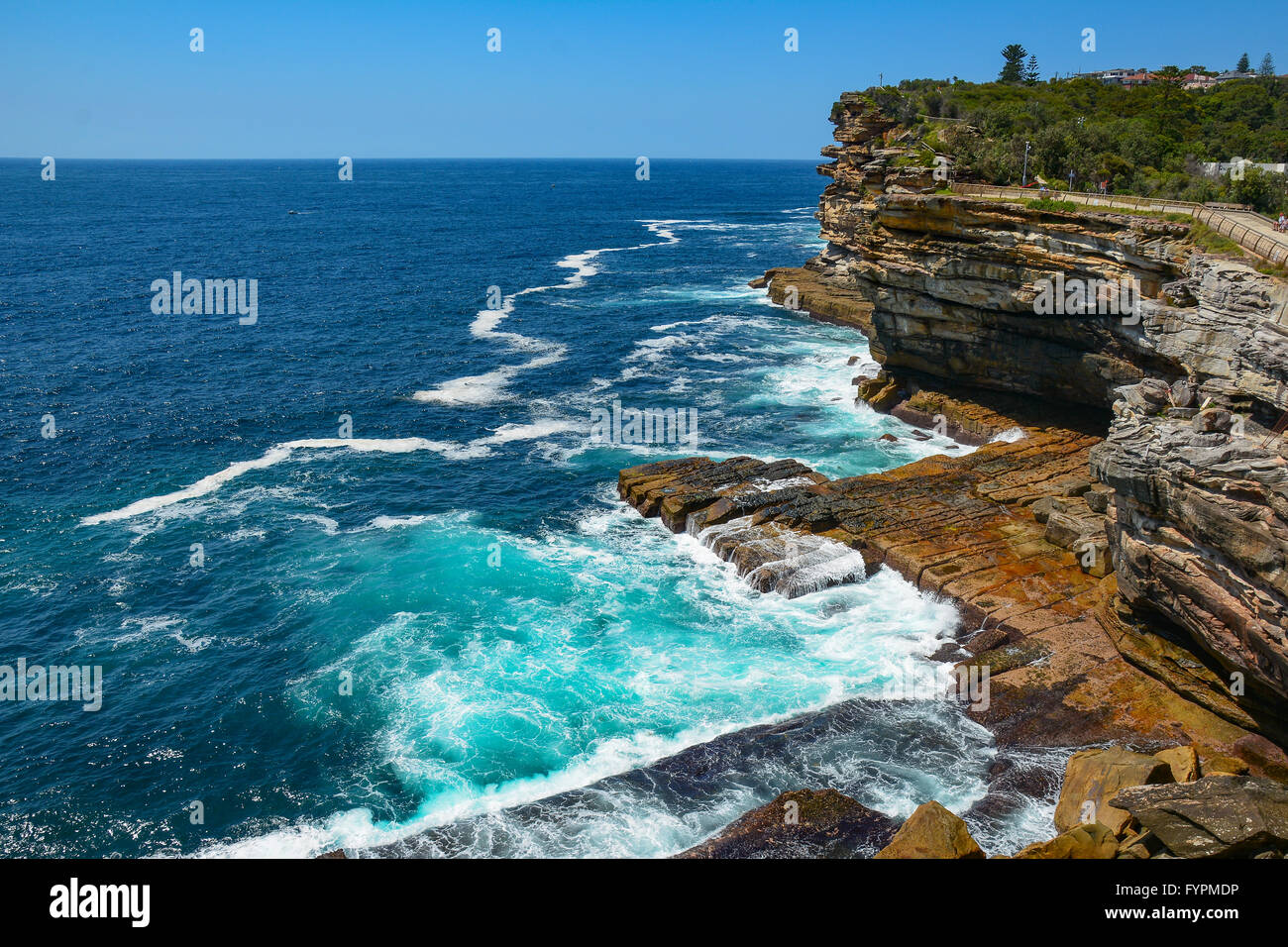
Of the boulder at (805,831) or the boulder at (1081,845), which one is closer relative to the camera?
the boulder at (1081,845)

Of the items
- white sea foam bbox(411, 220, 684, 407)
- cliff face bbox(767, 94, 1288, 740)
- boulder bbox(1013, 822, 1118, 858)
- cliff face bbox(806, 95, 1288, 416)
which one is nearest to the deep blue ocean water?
white sea foam bbox(411, 220, 684, 407)

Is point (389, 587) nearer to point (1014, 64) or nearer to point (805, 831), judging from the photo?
point (805, 831)

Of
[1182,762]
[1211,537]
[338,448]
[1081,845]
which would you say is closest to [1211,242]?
[1211,537]

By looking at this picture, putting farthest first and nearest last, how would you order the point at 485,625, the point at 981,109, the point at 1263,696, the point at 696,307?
1. the point at 696,307
2. the point at 981,109
3. the point at 485,625
4. the point at 1263,696

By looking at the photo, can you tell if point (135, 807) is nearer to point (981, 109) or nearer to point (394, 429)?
point (394, 429)

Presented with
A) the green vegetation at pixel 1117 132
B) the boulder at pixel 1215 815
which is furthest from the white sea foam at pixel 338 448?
the boulder at pixel 1215 815

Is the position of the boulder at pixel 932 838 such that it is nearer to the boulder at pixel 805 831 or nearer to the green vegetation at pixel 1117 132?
the boulder at pixel 805 831
